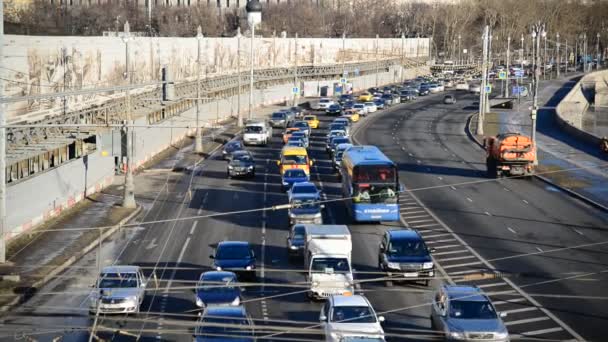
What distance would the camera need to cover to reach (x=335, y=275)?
27.7 metres

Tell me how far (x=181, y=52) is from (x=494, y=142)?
33.8m

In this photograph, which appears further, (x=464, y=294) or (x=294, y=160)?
(x=294, y=160)

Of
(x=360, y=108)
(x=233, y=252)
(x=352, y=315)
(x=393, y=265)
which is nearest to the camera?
(x=352, y=315)

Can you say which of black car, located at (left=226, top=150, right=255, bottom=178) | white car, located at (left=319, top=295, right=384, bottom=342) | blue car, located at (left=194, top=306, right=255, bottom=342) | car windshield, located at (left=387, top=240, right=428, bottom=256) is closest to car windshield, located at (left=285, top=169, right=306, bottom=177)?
black car, located at (left=226, top=150, right=255, bottom=178)

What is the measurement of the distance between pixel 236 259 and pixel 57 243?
8273 mm

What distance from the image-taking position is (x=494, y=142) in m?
51.2

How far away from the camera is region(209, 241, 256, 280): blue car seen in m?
29.8

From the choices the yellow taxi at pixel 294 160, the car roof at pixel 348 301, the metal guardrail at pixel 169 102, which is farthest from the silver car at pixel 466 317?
the yellow taxi at pixel 294 160

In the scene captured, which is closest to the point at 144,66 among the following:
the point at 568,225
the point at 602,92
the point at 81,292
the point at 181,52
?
the point at 181,52

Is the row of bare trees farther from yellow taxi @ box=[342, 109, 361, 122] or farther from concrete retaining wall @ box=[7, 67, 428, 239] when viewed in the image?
concrete retaining wall @ box=[7, 67, 428, 239]

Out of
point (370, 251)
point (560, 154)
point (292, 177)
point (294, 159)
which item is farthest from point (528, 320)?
point (560, 154)

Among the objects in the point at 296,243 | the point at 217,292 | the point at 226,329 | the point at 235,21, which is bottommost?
the point at 296,243

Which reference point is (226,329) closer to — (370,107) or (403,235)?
(403,235)

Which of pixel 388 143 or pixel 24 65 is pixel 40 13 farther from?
pixel 24 65
